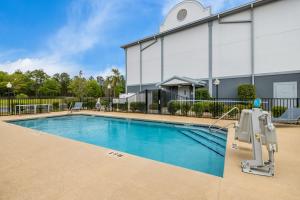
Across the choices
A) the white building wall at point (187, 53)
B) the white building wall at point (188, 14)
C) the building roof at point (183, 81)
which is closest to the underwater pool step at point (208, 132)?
the building roof at point (183, 81)

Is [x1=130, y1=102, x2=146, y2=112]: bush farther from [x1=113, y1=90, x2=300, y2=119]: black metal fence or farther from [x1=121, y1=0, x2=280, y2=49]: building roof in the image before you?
[x1=121, y1=0, x2=280, y2=49]: building roof

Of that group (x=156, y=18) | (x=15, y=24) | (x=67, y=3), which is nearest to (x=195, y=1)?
(x=156, y=18)

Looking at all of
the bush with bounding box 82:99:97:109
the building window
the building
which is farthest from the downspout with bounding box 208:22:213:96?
the bush with bounding box 82:99:97:109

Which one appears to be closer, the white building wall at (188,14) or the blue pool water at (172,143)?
the blue pool water at (172,143)

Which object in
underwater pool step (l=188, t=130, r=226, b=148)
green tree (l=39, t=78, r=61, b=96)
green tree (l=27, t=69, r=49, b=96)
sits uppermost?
green tree (l=27, t=69, r=49, b=96)

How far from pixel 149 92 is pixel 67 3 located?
846 cm

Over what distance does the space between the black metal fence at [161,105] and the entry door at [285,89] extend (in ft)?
4.55

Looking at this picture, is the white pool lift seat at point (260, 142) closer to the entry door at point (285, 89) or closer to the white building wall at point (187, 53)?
the entry door at point (285, 89)

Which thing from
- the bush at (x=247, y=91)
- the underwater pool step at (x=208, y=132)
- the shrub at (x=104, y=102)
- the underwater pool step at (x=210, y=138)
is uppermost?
the bush at (x=247, y=91)

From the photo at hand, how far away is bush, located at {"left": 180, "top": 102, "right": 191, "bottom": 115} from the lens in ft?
34.3

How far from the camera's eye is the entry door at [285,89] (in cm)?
1247

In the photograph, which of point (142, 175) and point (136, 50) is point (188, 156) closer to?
point (142, 175)

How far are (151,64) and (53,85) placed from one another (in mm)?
35539

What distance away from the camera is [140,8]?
1535 centimetres
